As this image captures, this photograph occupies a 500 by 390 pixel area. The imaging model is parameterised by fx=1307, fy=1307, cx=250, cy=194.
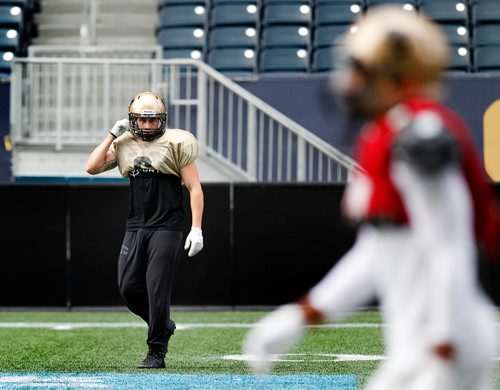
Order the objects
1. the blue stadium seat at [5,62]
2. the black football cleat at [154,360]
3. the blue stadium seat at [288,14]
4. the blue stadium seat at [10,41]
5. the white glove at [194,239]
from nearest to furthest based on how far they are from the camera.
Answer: the black football cleat at [154,360]
the white glove at [194,239]
the blue stadium seat at [5,62]
the blue stadium seat at [10,41]
the blue stadium seat at [288,14]

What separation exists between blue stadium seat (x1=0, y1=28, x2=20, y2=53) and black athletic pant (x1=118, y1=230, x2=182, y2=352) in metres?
9.28

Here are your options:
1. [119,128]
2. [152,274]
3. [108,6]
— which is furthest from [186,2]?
[152,274]

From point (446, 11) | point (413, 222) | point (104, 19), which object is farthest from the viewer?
point (104, 19)

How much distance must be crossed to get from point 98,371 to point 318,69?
9134mm

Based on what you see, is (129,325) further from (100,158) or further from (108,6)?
(108,6)

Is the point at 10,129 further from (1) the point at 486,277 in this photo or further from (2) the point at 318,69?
(1) the point at 486,277

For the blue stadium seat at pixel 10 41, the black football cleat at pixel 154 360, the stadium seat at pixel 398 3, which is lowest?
the black football cleat at pixel 154 360

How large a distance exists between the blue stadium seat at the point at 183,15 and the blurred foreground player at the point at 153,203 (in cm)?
957

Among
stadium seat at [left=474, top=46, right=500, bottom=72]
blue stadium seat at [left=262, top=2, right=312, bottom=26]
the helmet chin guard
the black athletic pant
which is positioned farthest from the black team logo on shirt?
blue stadium seat at [left=262, top=2, right=312, bottom=26]

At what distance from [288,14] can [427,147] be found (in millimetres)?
14429

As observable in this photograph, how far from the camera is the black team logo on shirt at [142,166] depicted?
8086 millimetres

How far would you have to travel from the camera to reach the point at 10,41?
16.9 meters

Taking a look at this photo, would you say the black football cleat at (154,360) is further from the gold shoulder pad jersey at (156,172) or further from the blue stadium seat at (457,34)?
the blue stadium seat at (457,34)

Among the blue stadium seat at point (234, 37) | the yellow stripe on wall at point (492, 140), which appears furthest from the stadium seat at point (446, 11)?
the blue stadium seat at point (234, 37)
